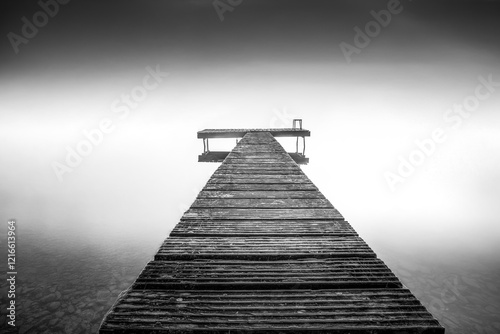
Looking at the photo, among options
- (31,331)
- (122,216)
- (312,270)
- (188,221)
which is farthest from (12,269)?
(312,270)

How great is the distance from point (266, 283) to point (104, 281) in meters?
12.7

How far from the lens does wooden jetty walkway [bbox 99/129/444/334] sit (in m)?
0.99

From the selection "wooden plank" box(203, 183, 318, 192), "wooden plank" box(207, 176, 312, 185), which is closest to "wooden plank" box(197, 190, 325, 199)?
"wooden plank" box(203, 183, 318, 192)

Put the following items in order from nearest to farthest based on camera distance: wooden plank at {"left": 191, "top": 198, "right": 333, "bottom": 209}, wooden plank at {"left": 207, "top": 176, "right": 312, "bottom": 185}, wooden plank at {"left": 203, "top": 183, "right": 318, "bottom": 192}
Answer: wooden plank at {"left": 191, "top": 198, "right": 333, "bottom": 209}, wooden plank at {"left": 203, "top": 183, "right": 318, "bottom": 192}, wooden plank at {"left": 207, "top": 176, "right": 312, "bottom": 185}

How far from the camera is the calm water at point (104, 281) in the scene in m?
8.81

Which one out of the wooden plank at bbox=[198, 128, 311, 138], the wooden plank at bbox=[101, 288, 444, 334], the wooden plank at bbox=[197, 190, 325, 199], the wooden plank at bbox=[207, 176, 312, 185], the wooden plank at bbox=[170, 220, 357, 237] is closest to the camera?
the wooden plank at bbox=[101, 288, 444, 334]

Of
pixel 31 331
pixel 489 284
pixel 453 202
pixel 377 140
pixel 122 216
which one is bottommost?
pixel 31 331

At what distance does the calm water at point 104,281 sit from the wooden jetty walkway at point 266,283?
9437mm

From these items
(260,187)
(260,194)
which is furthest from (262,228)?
(260,187)

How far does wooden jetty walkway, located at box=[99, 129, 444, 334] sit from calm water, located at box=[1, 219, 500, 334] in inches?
372

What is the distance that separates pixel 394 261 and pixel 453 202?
2512 centimetres

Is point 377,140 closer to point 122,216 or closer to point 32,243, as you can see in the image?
point 122,216

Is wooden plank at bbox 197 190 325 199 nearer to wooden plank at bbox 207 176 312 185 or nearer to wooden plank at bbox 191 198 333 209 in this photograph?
wooden plank at bbox 191 198 333 209

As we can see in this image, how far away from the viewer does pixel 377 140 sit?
302ft
